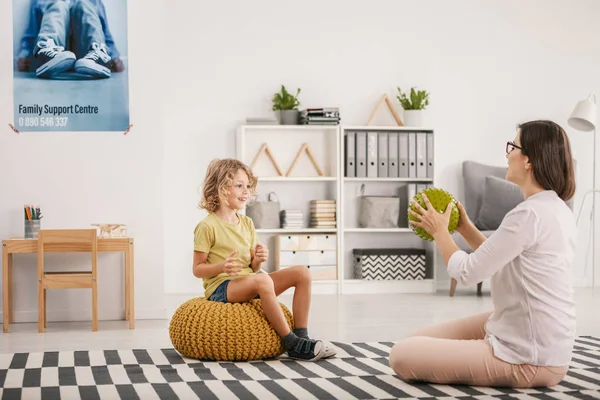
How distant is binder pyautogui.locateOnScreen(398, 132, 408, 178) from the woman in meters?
3.79

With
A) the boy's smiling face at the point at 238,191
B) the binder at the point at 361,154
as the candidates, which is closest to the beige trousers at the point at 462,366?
the boy's smiling face at the point at 238,191

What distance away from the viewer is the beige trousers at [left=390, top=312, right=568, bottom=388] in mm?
2719

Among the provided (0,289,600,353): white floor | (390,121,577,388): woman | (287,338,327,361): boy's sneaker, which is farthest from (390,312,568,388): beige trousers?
(0,289,600,353): white floor

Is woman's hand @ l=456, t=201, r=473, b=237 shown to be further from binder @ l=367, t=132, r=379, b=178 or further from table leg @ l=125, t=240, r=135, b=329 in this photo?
binder @ l=367, t=132, r=379, b=178

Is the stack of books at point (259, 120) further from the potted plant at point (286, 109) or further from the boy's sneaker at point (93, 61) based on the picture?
the boy's sneaker at point (93, 61)

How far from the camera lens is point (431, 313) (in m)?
5.18

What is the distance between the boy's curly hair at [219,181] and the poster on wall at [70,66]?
58.6 inches

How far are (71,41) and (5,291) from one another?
58.1 inches

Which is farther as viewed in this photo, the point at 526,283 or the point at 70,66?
the point at 70,66

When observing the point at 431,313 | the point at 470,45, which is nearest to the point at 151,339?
the point at 431,313

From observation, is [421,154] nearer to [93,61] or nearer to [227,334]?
[93,61]

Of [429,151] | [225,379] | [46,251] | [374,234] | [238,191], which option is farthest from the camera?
[374,234]

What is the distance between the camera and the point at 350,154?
6520mm

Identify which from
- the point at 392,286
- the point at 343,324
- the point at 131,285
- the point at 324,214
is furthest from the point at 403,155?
the point at 131,285
